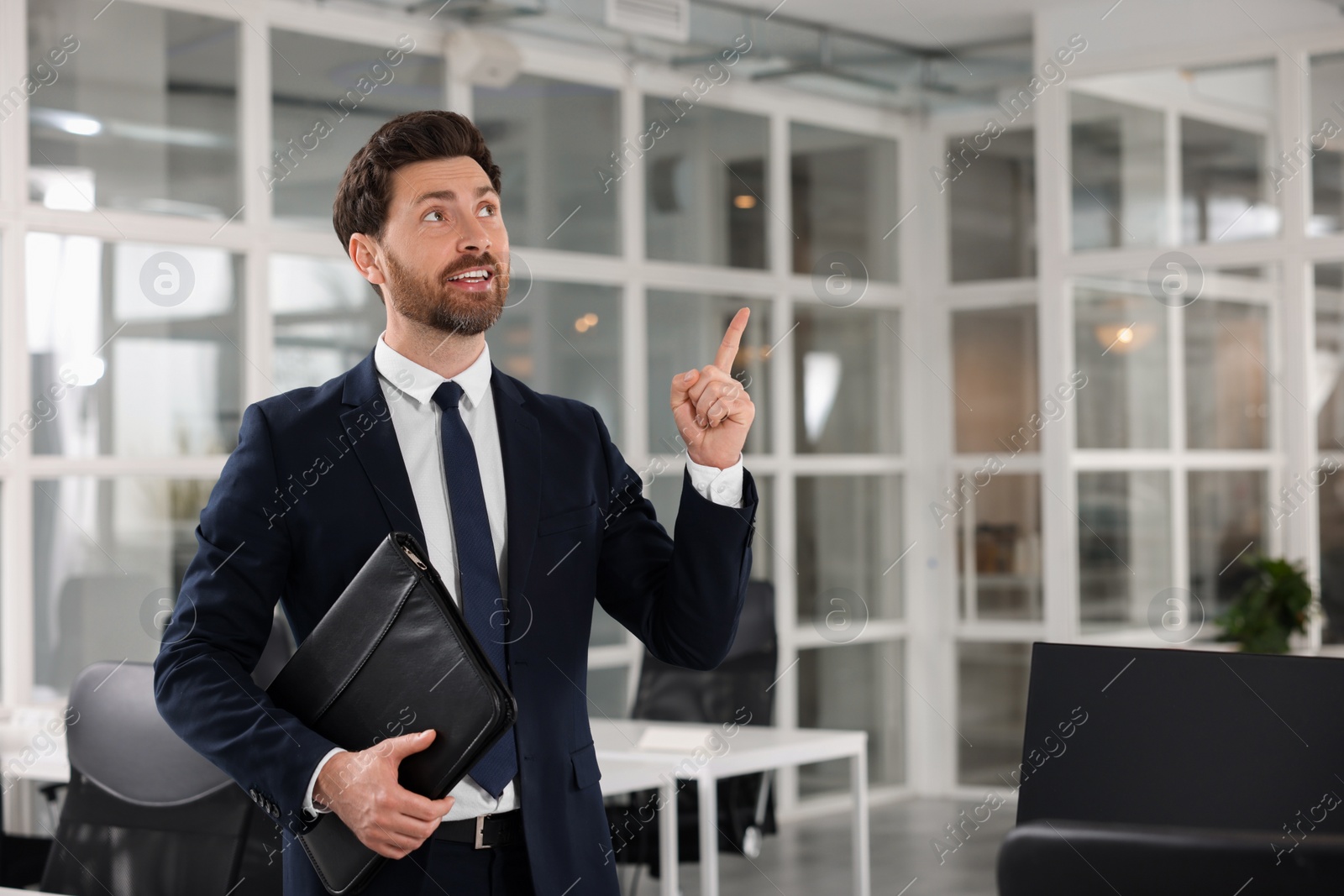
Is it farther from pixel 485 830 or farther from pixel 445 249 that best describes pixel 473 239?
pixel 485 830

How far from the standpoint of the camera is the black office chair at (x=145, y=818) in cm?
242

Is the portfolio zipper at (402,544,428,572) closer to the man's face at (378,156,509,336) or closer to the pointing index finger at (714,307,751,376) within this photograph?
the man's face at (378,156,509,336)

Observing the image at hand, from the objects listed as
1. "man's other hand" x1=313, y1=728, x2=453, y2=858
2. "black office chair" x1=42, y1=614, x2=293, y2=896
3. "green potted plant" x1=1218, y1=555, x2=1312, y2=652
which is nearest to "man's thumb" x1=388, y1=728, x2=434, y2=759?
"man's other hand" x1=313, y1=728, x2=453, y2=858

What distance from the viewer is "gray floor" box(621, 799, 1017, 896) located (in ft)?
17.0

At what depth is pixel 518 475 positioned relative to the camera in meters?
1.68

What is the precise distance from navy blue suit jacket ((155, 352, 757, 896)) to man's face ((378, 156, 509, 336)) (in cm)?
13

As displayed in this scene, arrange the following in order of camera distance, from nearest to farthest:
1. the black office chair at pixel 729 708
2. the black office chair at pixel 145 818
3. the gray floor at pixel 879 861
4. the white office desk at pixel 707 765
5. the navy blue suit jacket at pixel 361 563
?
the navy blue suit jacket at pixel 361 563 → the black office chair at pixel 145 818 → the white office desk at pixel 707 765 → the black office chair at pixel 729 708 → the gray floor at pixel 879 861

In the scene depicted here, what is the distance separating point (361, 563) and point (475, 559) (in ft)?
0.42

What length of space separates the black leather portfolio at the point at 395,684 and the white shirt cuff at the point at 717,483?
32 cm

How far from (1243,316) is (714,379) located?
→ 195 inches

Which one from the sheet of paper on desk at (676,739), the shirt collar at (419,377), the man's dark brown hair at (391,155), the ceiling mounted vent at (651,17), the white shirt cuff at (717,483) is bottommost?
the sheet of paper on desk at (676,739)

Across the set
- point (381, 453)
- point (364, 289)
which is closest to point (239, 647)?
point (381, 453)

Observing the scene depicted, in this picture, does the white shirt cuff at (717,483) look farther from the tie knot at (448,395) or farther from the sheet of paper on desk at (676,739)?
the sheet of paper on desk at (676,739)

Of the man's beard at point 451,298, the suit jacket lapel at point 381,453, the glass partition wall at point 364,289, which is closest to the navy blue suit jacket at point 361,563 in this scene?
the suit jacket lapel at point 381,453
